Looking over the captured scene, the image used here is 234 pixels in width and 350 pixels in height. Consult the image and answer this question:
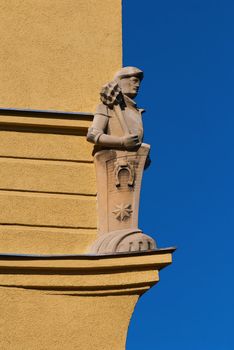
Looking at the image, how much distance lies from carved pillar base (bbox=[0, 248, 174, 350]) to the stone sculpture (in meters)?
0.14

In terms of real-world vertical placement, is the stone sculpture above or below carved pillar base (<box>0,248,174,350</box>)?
above

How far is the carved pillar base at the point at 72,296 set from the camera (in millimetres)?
7832

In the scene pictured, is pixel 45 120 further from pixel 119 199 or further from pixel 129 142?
pixel 119 199

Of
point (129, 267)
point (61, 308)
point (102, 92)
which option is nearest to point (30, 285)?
point (61, 308)

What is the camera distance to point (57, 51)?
8.73 metres

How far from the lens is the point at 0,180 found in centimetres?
823

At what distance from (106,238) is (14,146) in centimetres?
110

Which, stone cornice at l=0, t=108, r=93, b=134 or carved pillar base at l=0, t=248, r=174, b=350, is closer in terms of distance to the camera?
carved pillar base at l=0, t=248, r=174, b=350

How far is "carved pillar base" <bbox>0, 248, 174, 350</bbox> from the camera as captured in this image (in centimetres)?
783

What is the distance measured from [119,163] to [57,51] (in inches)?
47.0

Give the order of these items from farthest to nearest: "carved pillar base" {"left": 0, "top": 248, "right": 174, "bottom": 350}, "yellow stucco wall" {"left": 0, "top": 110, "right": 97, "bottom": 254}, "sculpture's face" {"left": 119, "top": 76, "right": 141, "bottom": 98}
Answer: "sculpture's face" {"left": 119, "top": 76, "right": 141, "bottom": 98} < "yellow stucco wall" {"left": 0, "top": 110, "right": 97, "bottom": 254} < "carved pillar base" {"left": 0, "top": 248, "right": 174, "bottom": 350}

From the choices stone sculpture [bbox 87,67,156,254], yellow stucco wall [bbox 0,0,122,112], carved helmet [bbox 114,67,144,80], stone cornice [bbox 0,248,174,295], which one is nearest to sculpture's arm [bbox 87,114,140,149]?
stone sculpture [bbox 87,67,156,254]

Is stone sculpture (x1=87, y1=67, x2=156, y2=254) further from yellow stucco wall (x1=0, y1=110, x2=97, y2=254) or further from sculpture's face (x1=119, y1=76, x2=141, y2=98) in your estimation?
yellow stucco wall (x1=0, y1=110, x2=97, y2=254)

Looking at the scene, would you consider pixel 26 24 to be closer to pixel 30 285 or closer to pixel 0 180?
pixel 0 180
